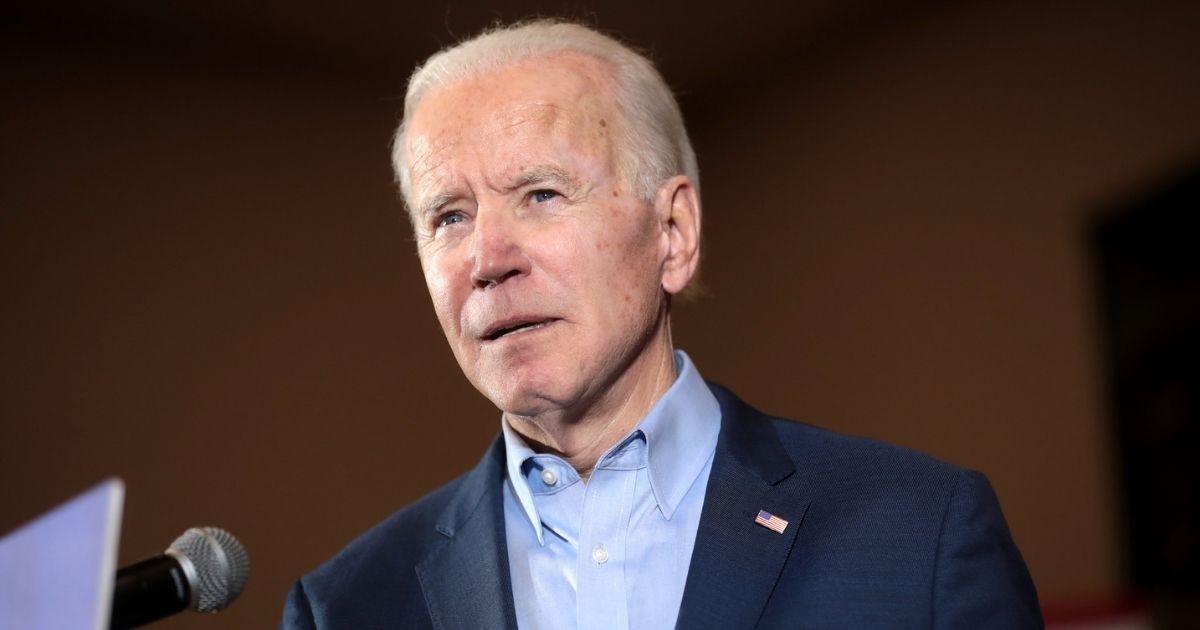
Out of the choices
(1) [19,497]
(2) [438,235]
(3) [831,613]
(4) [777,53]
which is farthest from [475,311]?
(4) [777,53]

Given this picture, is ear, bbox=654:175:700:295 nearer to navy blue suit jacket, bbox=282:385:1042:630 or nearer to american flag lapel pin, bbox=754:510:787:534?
navy blue suit jacket, bbox=282:385:1042:630

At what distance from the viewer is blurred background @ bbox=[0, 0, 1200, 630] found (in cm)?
452

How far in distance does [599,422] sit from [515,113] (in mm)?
452

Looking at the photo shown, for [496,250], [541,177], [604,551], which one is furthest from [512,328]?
[604,551]

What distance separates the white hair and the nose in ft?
0.70

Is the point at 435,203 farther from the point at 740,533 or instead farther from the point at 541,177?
the point at 740,533

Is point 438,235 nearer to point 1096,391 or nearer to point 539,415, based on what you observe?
point 539,415

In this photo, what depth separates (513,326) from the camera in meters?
1.74

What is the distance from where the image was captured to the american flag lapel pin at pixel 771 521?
167cm

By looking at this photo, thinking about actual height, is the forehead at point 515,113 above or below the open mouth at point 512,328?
above

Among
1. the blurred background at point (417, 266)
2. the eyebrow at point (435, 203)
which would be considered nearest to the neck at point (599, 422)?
the eyebrow at point (435, 203)

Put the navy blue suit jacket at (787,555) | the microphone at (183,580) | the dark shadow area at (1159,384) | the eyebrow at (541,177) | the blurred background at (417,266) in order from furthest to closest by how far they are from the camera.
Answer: the blurred background at (417,266)
the dark shadow area at (1159,384)
the eyebrow at (541,177)
the navy blue suit jacket at (787,555)
the microphone at (183,580)

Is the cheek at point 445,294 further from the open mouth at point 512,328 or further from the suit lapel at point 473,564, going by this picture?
the suit lapel at point 473,564

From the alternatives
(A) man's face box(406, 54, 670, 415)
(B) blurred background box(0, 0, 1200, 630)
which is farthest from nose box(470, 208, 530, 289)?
(B) blurred background box(0, 0, 1200, 630)
